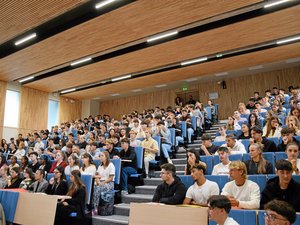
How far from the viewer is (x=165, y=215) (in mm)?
2012

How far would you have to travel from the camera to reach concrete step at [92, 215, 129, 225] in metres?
3.07

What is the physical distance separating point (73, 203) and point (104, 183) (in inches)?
19.9

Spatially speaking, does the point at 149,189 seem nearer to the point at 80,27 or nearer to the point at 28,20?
the point at 80,27

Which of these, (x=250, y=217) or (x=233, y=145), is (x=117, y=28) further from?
(x=250, y=217)

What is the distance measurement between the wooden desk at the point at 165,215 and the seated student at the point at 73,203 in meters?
1.13

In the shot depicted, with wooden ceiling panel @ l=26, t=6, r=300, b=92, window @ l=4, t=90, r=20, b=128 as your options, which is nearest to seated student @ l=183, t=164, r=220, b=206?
wooden ceiling panel @ l=26, t=6, r=300, b=92

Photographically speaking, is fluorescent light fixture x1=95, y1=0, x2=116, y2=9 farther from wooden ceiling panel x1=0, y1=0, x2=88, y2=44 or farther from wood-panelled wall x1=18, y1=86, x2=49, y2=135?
wood-panelled wall x1=18, y1=86, x2=49, y2=135

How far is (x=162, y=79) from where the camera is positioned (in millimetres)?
9281

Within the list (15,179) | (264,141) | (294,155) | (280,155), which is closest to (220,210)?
(294,155)

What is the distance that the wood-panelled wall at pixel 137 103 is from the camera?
34.9ft

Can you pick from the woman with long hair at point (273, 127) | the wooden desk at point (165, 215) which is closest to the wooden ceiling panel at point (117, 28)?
the woman with long hair at point (273, 127)

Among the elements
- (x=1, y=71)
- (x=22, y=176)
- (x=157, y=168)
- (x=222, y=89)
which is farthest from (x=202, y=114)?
(x=1, y=71)

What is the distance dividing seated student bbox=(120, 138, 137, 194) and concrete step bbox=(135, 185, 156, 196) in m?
0.16

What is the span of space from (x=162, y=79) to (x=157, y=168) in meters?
5.11
